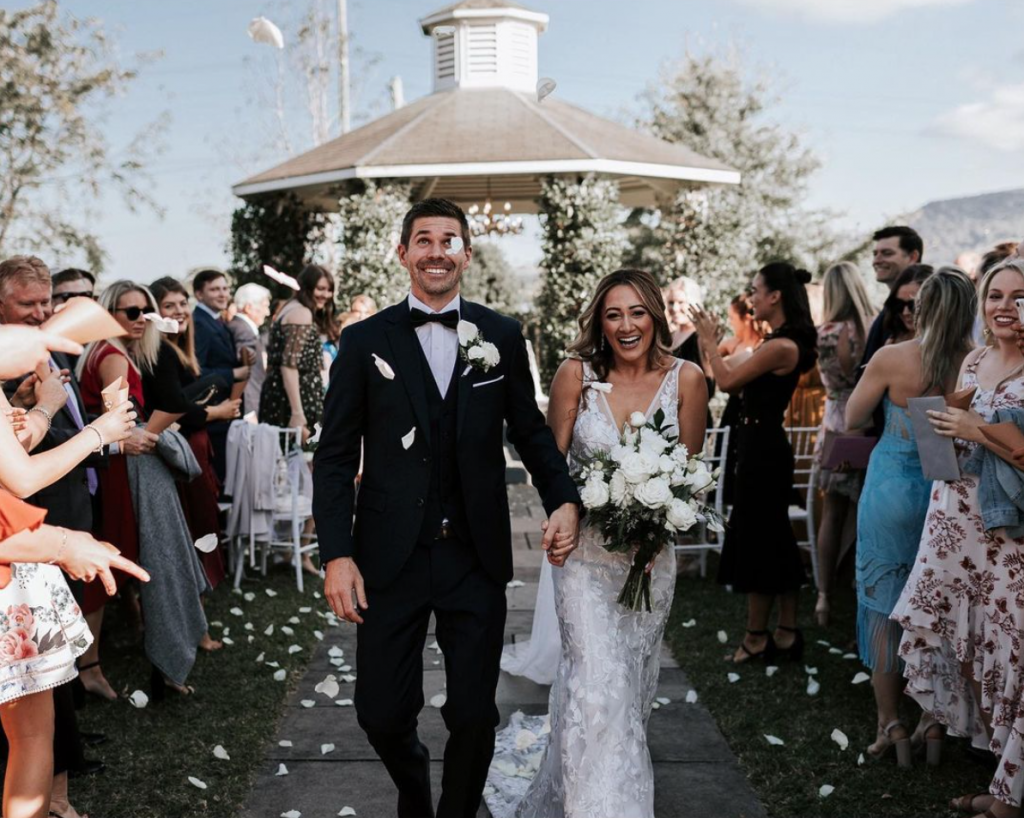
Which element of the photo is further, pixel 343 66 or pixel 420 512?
pixel 343 66

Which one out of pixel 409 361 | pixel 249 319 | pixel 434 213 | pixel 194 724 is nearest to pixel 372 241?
pixel 249 319

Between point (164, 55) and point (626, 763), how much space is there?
2443 cm

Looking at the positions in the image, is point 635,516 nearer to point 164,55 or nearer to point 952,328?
point 952,328

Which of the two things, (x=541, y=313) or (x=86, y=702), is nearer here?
(x=86, y=702)

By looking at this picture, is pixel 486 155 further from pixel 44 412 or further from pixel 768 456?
pixel 44 412

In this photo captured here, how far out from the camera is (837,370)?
6.21 meters

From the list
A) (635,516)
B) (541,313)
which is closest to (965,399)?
(635,516)

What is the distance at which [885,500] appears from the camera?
4188mm

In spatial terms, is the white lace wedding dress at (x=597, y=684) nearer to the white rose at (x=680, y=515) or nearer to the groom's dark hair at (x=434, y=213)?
the white rose at (x=680, y=515)

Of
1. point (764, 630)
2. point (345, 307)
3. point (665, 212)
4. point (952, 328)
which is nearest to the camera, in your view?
point (952, 328)

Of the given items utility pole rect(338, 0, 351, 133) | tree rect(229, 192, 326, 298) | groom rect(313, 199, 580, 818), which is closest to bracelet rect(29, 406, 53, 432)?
groom rect(313, 199, 580, 818)

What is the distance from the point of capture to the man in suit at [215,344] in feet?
23.8

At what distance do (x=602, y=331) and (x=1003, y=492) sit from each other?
5.36ft

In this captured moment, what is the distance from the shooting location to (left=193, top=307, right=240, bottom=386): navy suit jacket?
23.9 feet
